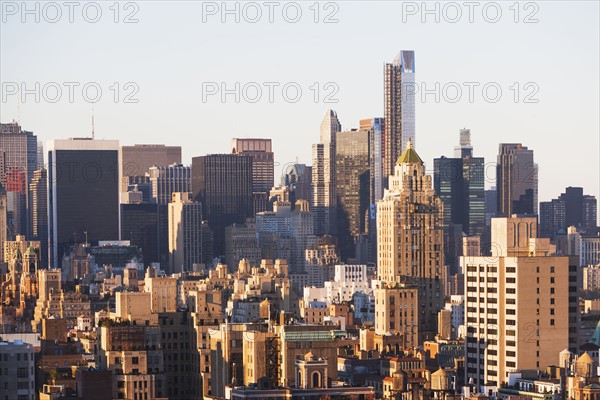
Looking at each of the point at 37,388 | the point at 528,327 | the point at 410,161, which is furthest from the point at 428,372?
the point at 410,161

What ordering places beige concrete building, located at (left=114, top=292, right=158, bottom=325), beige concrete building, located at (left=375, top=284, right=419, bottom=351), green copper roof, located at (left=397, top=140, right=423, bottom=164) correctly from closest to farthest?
1. beige concrete building, located at (left=114, top=292, right=158, bottom=325)
2. beige concrete building, located at (left=375, top=284, right=419, bottom=351)
3. green copper roof, located at (left=397, top=140, right=423, bottom=164)

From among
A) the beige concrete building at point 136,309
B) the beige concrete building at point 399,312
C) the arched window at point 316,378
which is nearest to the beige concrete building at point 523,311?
the arched window at point 316,378

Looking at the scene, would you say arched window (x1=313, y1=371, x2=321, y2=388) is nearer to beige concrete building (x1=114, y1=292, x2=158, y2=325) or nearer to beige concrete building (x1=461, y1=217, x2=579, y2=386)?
beige concrete building (x1=461, y1=217, x2=579, y2=386)

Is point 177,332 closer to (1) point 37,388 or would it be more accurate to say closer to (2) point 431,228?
(1) point 37,388

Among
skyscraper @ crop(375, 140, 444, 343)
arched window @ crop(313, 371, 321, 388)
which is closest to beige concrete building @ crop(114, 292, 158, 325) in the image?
arched window @ crop(313, 371, 321, 388)

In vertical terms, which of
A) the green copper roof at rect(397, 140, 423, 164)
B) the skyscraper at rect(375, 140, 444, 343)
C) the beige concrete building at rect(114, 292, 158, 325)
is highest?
the green copper roof at rect(397, 140, 423, 164)

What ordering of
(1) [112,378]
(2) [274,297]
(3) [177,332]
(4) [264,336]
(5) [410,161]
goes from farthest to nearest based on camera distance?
(5) [410,161] < (2) [274,297] < (3) [177,332] < (4) [264,336] < (1) [112,378]
